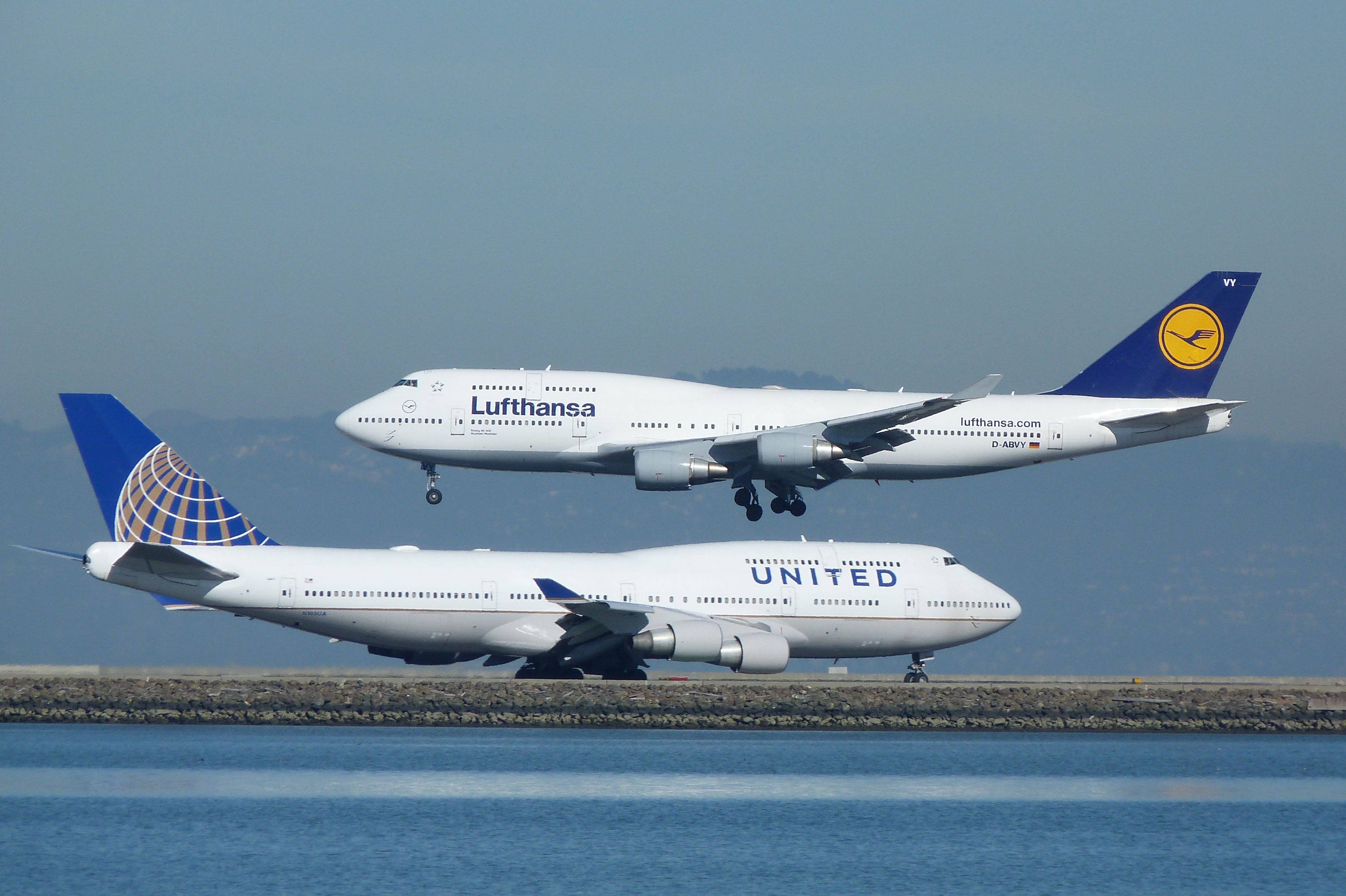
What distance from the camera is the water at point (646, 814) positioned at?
44688 mm

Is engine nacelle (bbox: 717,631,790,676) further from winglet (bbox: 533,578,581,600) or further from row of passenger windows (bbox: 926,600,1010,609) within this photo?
row of passenger windows (bbox: 926,600,1010,609)

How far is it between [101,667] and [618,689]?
25.0 metres

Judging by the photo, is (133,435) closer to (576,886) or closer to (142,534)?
(142,534)

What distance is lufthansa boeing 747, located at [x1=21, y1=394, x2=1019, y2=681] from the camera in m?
61.4

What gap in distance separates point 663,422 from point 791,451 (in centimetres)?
447

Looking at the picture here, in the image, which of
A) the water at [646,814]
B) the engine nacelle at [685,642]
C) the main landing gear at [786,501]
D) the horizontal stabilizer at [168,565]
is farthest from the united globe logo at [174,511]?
→ the main landing gear at [786,501]

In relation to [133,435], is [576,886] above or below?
below

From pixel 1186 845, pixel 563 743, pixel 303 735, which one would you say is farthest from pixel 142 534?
pixel 1186 845

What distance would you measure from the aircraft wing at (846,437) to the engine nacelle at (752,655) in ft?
25.2

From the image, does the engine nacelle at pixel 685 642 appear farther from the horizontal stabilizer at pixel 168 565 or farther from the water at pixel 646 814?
the horizontal stabilizer at pixel 168 565

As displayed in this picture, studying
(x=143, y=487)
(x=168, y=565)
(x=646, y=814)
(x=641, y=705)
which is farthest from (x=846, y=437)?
(x=143, y=487)

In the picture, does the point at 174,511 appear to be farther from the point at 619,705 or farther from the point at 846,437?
the point at 846,437

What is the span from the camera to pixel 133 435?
229ft

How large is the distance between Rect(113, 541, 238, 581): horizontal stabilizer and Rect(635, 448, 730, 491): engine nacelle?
51.5 ft
